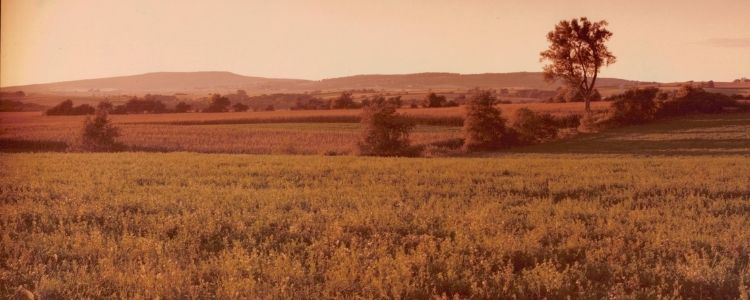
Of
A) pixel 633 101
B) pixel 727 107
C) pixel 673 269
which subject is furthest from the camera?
pixel 727 107

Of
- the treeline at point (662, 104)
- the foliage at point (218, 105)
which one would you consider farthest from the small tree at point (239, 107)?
the treeline at point (662, 104)

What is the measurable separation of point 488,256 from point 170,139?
5092cm

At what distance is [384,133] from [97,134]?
76.0 feet

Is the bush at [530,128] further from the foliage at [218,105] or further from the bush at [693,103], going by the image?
the foliage at [218,105]

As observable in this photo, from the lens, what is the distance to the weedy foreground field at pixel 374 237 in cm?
728

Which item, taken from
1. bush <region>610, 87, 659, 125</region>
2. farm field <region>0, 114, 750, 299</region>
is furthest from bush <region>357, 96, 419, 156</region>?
farm field <region>0, 114, 750, 299</region>

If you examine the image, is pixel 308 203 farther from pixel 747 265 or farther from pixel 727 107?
pixel 727 107

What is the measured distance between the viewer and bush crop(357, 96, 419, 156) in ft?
156

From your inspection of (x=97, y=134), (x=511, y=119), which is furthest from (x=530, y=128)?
(x=97, y=134)

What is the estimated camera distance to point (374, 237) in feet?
31.1

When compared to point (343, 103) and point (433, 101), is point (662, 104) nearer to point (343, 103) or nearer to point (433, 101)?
point (433, 101)

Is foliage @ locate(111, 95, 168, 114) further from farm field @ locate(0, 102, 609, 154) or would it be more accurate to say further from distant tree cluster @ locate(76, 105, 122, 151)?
distant tree cluster @ locate(76, 105, 122, 151)

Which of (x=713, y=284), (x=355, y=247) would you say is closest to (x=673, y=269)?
(x=713, y=284)

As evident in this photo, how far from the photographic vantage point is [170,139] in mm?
55156
